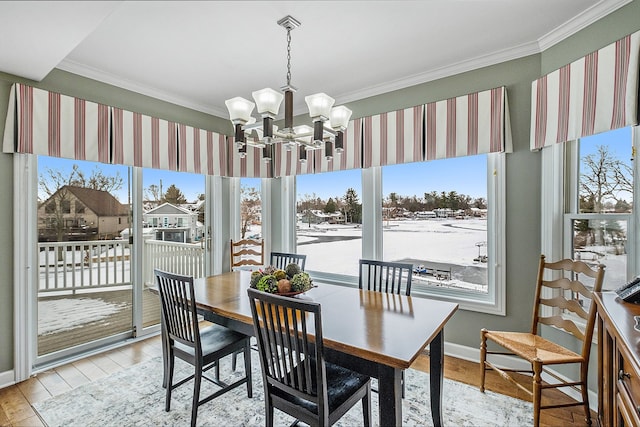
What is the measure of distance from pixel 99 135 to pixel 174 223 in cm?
→ 121

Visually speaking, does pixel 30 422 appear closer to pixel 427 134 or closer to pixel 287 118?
pixel 287 118

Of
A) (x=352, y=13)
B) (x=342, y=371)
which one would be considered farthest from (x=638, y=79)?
(x=342, y=371)

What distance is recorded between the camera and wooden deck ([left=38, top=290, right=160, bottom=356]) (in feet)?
9.58

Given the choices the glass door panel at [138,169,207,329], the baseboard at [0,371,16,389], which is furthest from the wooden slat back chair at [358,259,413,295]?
the baseboard at [0,371,16,389]

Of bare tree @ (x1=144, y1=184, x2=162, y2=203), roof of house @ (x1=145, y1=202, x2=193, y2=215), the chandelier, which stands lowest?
roof of house @ (x1=145, y1=202, x2=193, y2=215)

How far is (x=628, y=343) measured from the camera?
110 centimetres

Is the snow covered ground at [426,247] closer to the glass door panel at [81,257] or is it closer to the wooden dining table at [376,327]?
the wooden dining table at [376,327]

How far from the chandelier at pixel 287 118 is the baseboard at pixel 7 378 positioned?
2.63m

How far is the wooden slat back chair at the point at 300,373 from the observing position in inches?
57.7

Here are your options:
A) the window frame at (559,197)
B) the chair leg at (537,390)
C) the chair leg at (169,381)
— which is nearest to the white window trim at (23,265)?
the chair leg at (169,381)

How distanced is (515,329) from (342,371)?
181cm

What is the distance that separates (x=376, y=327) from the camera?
169cm

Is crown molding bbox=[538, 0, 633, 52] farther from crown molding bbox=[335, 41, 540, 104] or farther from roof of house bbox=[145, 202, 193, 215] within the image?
roof of house bbox=[145, 202, 193, 215]

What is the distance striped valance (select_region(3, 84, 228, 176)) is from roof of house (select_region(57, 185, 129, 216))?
0.35m
